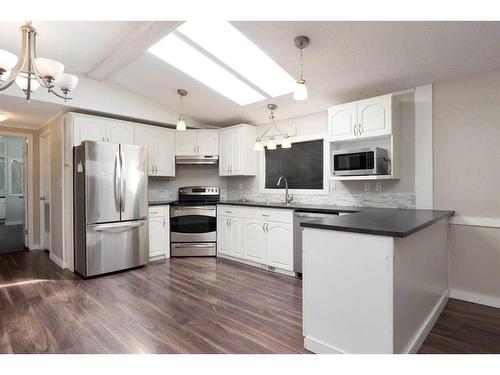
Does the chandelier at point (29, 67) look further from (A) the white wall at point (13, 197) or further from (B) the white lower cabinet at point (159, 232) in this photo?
(A) the white wall at point (13, 197)

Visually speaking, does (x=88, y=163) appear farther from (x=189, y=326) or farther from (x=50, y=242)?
(x=189, y=326)

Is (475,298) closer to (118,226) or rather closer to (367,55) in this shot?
(367,55)

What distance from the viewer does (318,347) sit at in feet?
6.20

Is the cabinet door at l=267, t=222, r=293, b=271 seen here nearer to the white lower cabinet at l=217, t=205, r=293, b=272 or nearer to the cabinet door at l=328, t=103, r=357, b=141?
the white lower cabinet at l=217, t=205, r=293, b=272

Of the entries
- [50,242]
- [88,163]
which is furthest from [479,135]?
[50,242]

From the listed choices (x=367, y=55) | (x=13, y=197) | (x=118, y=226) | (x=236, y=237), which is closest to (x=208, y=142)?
(x=236, y=237)

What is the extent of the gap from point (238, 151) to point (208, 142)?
642mm

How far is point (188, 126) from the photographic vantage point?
5.03m

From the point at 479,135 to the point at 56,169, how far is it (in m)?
5.47

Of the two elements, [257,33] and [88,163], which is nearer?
[257,33]

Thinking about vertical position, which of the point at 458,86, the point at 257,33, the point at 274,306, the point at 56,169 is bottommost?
the point at 274,306

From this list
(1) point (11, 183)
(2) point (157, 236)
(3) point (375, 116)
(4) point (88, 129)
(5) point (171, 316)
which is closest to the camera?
(5) point (171, 316)

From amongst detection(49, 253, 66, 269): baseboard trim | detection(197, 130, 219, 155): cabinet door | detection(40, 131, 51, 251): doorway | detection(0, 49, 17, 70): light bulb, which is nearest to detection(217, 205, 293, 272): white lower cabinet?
detection(197, 130, 219, 155): cabinet door

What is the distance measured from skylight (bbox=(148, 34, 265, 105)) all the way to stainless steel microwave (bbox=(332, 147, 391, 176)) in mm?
1442
